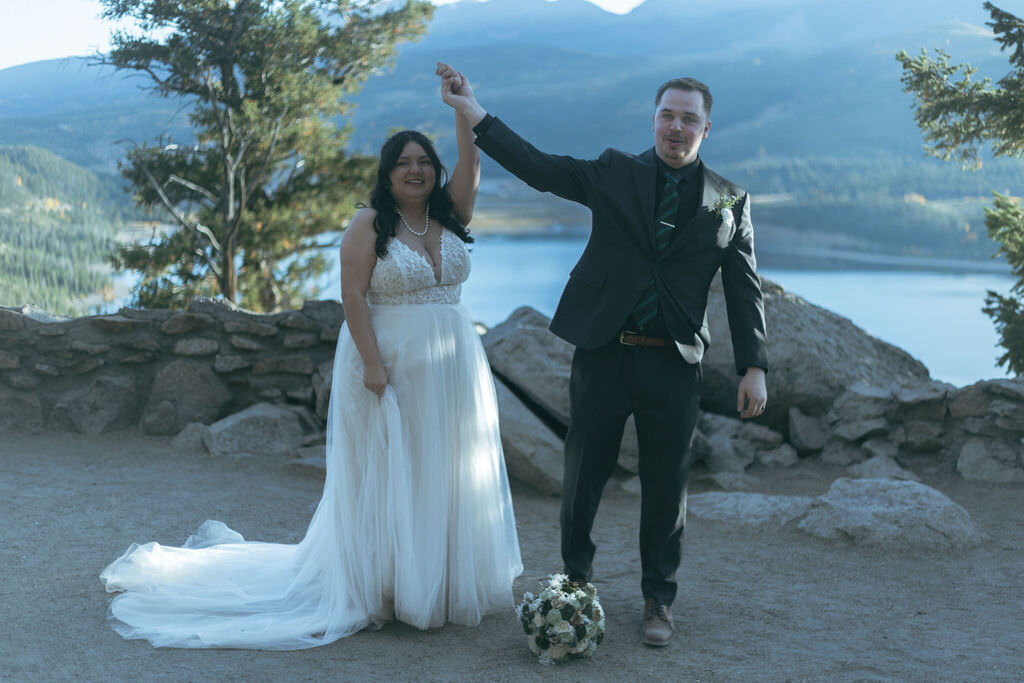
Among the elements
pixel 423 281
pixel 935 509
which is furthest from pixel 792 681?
pixel 935 509

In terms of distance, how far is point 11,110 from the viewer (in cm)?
1002

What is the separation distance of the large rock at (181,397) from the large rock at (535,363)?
2.02 meters

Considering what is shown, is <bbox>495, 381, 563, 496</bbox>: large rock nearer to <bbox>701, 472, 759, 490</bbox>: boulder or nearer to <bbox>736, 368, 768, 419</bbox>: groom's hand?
<bbox>701, 472, 759, 490</bbox>: boulder

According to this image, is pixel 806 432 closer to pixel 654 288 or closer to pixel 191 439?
pixel 654 288

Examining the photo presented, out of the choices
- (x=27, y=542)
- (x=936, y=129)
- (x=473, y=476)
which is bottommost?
(x=27, y=542)

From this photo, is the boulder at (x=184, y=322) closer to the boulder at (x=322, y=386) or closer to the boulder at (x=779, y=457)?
the boulder at (x=322, y=386)

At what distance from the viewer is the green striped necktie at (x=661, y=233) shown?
125 inches

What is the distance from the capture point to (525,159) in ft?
10.5

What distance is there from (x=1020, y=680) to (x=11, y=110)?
10.6 metres

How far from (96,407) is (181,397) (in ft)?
1.89

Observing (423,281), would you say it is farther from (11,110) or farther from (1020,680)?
(11,110)

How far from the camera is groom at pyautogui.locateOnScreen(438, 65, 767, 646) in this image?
3193mm

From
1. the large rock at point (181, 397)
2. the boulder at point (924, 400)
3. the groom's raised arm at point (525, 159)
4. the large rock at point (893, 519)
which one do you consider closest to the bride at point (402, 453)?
the groom's raised arm at point (525, 159)

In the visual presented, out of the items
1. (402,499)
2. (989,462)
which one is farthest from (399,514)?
(989,462)
